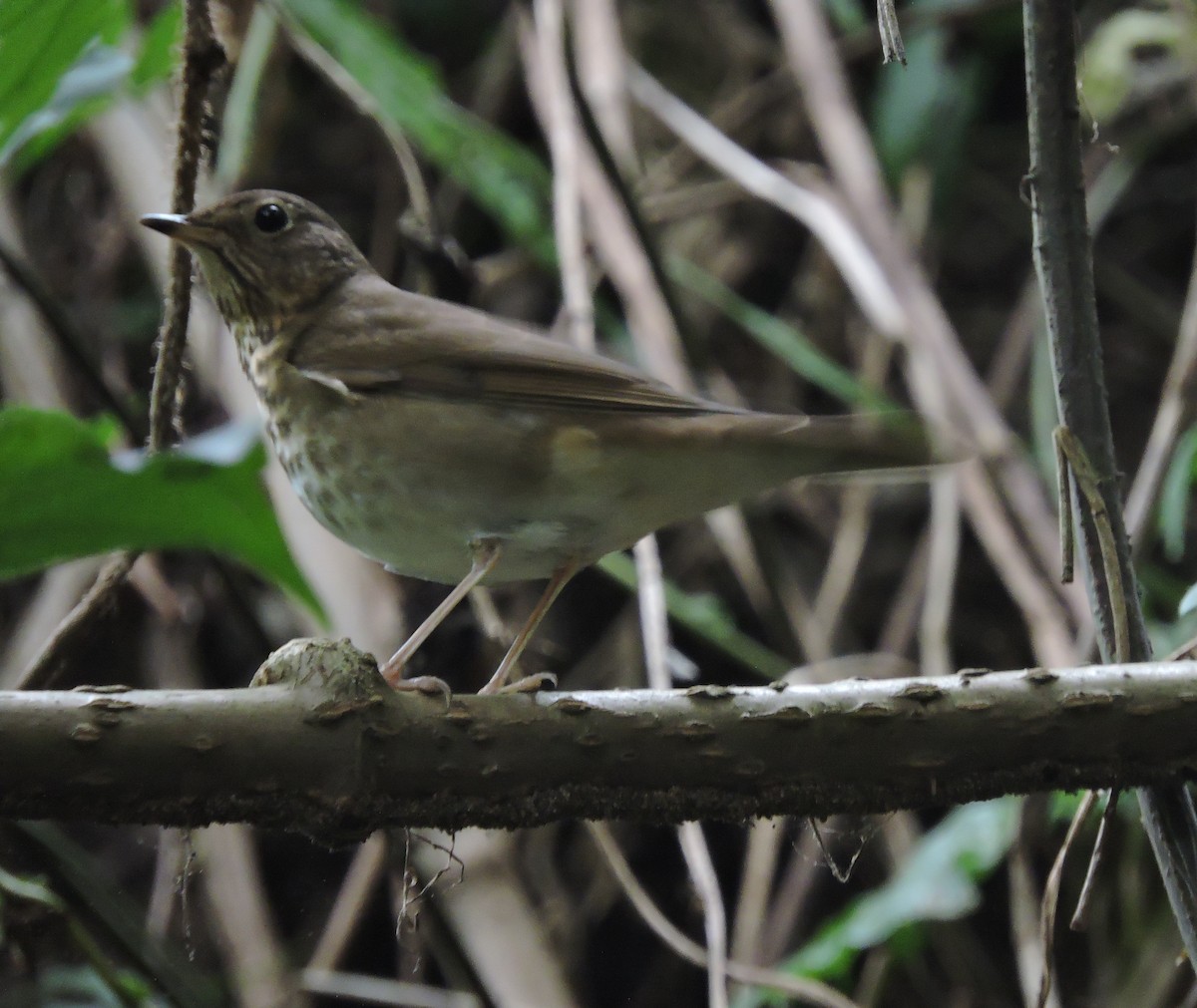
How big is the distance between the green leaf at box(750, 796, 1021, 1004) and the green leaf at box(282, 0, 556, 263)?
199 cm

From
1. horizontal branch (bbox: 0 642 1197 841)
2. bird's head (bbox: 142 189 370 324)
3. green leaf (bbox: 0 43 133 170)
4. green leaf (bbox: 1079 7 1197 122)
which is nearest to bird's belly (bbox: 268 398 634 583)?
bird's head (bbox: 142 189 370 324)

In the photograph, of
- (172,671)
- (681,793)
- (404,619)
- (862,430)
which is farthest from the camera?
(172,671)

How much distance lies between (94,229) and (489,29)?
151 cm

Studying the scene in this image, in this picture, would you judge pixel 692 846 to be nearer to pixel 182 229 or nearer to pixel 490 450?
pixel 490 450

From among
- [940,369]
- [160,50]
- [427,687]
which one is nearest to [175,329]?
[427,687]

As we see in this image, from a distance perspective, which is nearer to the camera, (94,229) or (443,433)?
(443,433)

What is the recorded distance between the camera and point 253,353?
7.15 feet

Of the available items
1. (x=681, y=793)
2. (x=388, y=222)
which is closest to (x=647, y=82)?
(x=388, y=222)

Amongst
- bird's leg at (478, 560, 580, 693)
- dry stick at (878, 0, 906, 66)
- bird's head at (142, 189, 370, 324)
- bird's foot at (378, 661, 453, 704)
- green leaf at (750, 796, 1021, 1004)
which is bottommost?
Answer: green leaf at (750, 796, 1021, 1004)

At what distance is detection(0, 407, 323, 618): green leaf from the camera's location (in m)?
1.08

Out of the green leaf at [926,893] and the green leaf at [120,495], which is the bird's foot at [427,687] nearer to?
the green leaf at [120,495]

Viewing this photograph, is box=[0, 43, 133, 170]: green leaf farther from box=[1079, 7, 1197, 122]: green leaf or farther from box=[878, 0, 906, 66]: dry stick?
box=[1079, 7, 1197, 122]: green leaf

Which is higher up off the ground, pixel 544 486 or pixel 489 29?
pixel 489 29

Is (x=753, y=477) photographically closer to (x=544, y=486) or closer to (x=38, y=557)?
(x=544, y=486)
